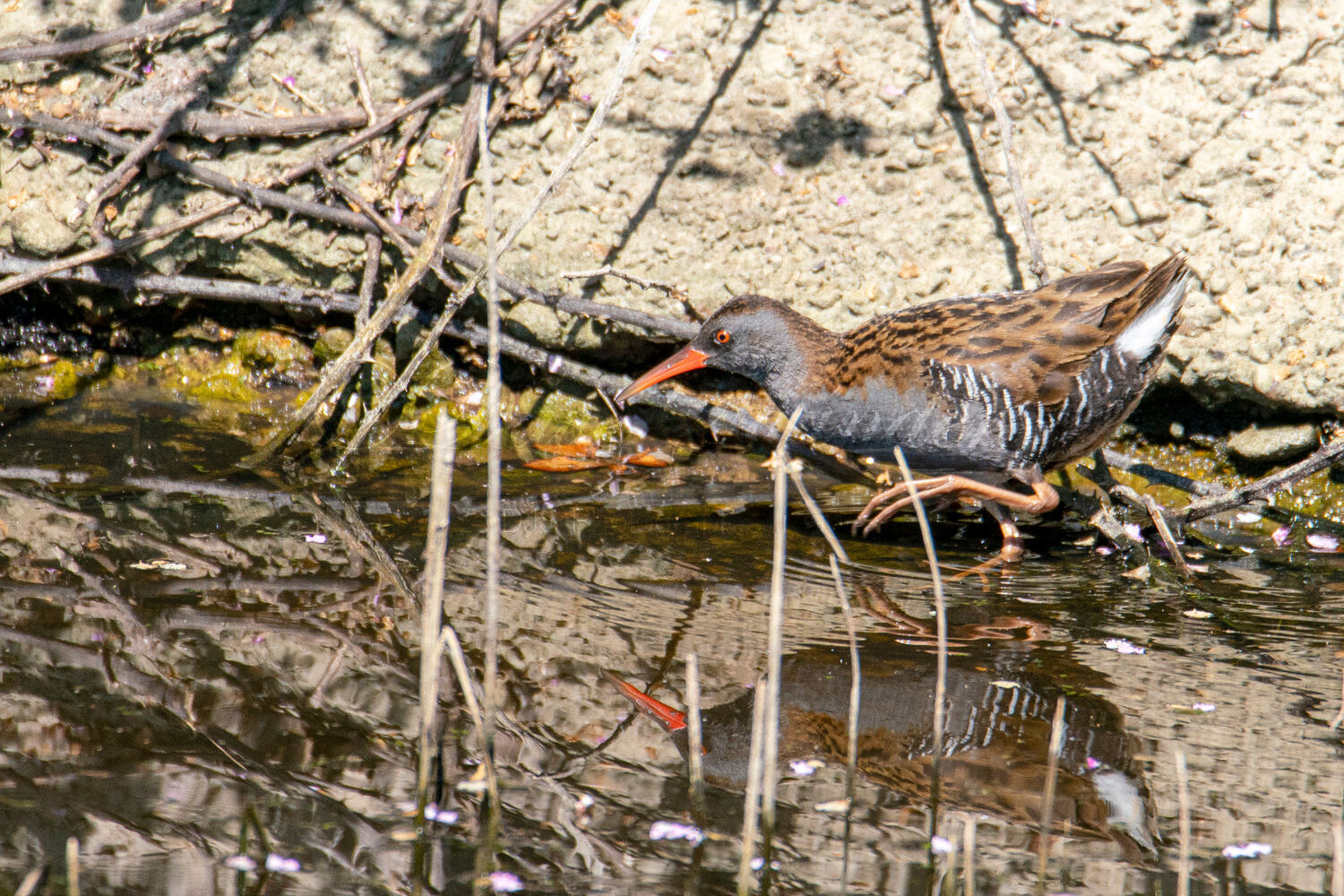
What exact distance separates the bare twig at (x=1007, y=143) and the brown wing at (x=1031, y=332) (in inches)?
13.3

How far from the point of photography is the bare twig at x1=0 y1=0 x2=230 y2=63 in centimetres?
441

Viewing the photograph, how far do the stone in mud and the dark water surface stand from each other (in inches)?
12.6

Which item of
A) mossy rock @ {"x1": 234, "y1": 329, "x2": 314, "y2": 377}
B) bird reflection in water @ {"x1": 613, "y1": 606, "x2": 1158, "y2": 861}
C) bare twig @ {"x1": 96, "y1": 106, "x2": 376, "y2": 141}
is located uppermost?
bare twig @ {"x1": 96, "y1": 106, "x2": 376, "y2": 141}

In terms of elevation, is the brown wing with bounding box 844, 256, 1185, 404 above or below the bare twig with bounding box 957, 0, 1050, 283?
below

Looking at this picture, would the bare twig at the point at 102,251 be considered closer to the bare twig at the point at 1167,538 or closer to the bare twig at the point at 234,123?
the bare twig at the point at 234,123

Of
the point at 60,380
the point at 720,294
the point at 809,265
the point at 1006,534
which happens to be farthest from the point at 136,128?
the point at 1006,534

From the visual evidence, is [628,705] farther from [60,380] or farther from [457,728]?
[60,380]

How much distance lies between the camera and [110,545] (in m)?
3.50

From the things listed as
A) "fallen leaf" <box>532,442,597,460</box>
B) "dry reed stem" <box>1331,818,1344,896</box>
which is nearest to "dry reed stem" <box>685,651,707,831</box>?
"dry reed stem" <box>1331,818,1344,896</box>

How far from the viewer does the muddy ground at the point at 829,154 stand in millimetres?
4246

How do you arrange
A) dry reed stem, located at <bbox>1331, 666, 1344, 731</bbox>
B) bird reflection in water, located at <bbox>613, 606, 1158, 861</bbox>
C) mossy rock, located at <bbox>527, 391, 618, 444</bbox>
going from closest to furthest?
bird reflection in water, located at <bbox>613, 606, 1158, 861</bbox>, dry reed stem, located at <bbox>1331, 666, 1344, 731</bbox>, mossy rock, located at <bbox>527, 391, 618, 444</bbox>

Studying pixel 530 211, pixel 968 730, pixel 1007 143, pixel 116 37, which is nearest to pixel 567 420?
pixel 530 211

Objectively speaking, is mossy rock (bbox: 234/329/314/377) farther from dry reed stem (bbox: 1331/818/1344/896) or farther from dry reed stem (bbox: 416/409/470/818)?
dry reed stem (bbox: 1331/818/1344/896)

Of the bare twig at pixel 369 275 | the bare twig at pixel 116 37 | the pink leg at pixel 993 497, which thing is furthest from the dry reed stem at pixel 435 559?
the bare twig at pixel 116 37
